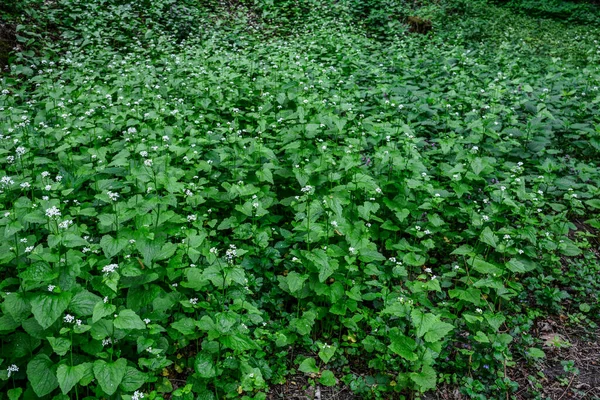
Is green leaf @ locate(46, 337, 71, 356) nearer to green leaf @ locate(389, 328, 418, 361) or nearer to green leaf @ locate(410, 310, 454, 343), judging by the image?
green leaf @ locate(389, 328, 418, 361)

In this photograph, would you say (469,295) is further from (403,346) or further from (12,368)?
(12,368)

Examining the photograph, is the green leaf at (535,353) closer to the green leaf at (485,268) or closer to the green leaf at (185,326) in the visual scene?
the green leaf at (485,268)

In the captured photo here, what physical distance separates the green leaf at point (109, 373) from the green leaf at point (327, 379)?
1539 millimetres

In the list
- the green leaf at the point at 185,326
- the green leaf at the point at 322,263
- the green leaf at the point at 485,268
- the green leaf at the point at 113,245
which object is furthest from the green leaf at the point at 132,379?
the green leaf at the point at 485,268

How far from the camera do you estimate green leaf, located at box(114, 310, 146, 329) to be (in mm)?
2916

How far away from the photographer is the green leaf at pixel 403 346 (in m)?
3.29

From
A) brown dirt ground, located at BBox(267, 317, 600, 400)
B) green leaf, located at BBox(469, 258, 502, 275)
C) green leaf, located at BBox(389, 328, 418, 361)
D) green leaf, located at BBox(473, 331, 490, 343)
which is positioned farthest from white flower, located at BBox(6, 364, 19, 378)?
green leaf, located at BBox(469, 258, 502, 275)

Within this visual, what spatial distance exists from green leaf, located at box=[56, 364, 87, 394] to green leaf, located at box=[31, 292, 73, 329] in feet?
1.05

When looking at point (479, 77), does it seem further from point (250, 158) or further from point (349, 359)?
point (349, 359)

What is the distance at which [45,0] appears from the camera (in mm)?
10992

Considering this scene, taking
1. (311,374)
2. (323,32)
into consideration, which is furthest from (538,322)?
(323,32)

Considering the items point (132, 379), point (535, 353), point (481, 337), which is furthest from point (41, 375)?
point (535, 353)

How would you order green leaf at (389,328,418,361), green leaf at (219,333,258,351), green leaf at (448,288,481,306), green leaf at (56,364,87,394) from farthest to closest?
green leaf at (448,288,481,306), green leaf at (389,328,418,361), green leaf at (219,333,258,351), green leaf at (56,364,87,394)

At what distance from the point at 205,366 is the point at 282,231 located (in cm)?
170
